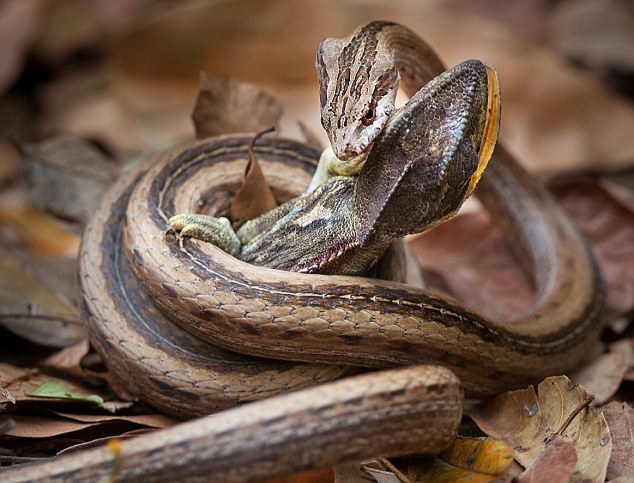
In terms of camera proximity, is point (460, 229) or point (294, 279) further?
point (460, 229)

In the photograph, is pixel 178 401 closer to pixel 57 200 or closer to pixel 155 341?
pixel 155 341

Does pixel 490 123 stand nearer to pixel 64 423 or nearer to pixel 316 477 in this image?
pixel 316 477

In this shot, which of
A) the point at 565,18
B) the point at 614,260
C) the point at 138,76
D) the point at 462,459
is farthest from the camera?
the point at 565,18

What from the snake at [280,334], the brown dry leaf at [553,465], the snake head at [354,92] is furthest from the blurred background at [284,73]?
the brown dry leaf at [553,465]

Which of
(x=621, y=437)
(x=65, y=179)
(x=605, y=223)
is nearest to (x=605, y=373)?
(x=621, y=437)

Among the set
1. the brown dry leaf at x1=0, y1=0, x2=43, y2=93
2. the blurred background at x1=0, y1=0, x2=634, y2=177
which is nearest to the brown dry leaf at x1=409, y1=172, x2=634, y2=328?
the blurred background at x1=0, y1=0, x2=634, y2=177

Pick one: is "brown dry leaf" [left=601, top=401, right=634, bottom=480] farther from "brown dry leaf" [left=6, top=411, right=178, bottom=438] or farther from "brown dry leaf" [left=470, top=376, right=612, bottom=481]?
"brown dry leaf" [left=6, top=411, right=178, bottom=438]

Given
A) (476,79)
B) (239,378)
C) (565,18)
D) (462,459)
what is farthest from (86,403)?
(565,18)
